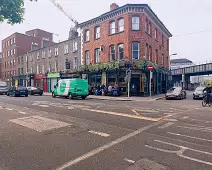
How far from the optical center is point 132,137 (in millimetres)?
5062

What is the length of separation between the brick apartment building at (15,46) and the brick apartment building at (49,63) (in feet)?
13.1

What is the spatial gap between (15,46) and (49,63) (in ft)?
63.1

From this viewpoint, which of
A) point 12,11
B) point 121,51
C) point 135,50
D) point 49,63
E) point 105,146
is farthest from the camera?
point 49,63

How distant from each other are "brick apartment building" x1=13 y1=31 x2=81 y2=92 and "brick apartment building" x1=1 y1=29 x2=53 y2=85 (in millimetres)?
3988

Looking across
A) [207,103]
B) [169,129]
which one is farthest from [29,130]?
[207,103]

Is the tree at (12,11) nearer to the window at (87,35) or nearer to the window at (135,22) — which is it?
the window at (135,22)

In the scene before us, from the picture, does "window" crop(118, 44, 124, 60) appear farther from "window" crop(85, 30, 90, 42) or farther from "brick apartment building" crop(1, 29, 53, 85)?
"brick apartment building" crop(1, 29, 53, 85)

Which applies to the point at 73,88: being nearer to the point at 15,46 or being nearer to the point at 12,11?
the point at 12,11

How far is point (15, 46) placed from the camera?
47.7 metres

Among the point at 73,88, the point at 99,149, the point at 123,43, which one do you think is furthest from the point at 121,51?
the point at 99,149

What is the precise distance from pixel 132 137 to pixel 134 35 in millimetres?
18997

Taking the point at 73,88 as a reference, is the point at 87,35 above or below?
above

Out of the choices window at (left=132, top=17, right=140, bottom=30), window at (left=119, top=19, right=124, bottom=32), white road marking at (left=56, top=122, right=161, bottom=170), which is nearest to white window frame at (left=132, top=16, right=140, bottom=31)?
window at (left=132, top=17, right=140, bottom=30)

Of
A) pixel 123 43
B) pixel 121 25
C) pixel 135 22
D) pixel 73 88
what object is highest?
pixel 135 22
